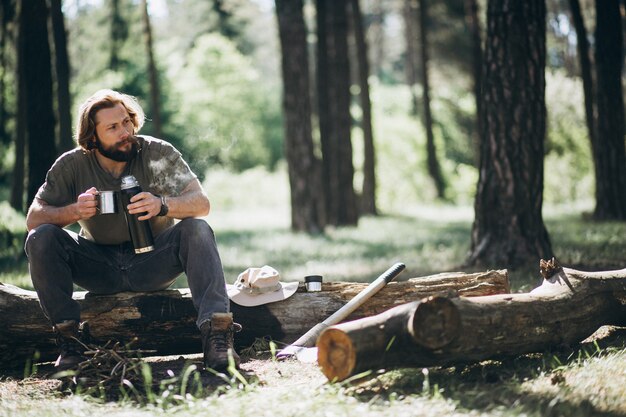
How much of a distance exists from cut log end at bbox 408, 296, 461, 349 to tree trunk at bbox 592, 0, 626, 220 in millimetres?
11905

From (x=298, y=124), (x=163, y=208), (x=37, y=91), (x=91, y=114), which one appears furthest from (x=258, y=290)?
(x=298, y=124)

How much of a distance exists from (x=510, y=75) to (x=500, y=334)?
4.68 metres

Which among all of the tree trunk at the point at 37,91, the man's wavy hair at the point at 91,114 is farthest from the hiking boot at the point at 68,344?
the tree trunk at the point at 37,91

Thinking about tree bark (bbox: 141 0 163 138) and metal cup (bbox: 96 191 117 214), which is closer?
metal cup (bbox: 96 191 117 214)

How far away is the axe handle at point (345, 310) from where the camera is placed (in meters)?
5.26

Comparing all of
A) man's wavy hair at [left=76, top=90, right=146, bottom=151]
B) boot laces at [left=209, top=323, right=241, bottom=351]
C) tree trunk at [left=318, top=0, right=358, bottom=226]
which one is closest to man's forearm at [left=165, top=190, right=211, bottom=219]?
man's wavy hair at [left=76, top=90, right=146, bottom=151]

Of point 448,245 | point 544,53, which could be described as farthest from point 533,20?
point 448,245

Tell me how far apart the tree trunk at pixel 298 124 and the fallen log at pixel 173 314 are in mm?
10060

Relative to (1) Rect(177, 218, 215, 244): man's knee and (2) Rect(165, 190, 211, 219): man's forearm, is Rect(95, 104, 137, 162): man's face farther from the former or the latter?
(1) Rect(177, 218, 215, 244): man's knee

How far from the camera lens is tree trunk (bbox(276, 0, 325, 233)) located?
593 inches

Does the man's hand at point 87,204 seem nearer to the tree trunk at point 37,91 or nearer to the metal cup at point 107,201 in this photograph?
the metal cup at point 107,201

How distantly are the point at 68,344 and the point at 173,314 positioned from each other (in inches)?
29.8

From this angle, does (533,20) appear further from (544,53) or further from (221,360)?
(221,360)

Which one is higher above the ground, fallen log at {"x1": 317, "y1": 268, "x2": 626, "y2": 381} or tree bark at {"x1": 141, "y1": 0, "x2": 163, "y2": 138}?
tree bark at {"x1": 141, "y1": 0, "x2": 163, "y2": 138}
